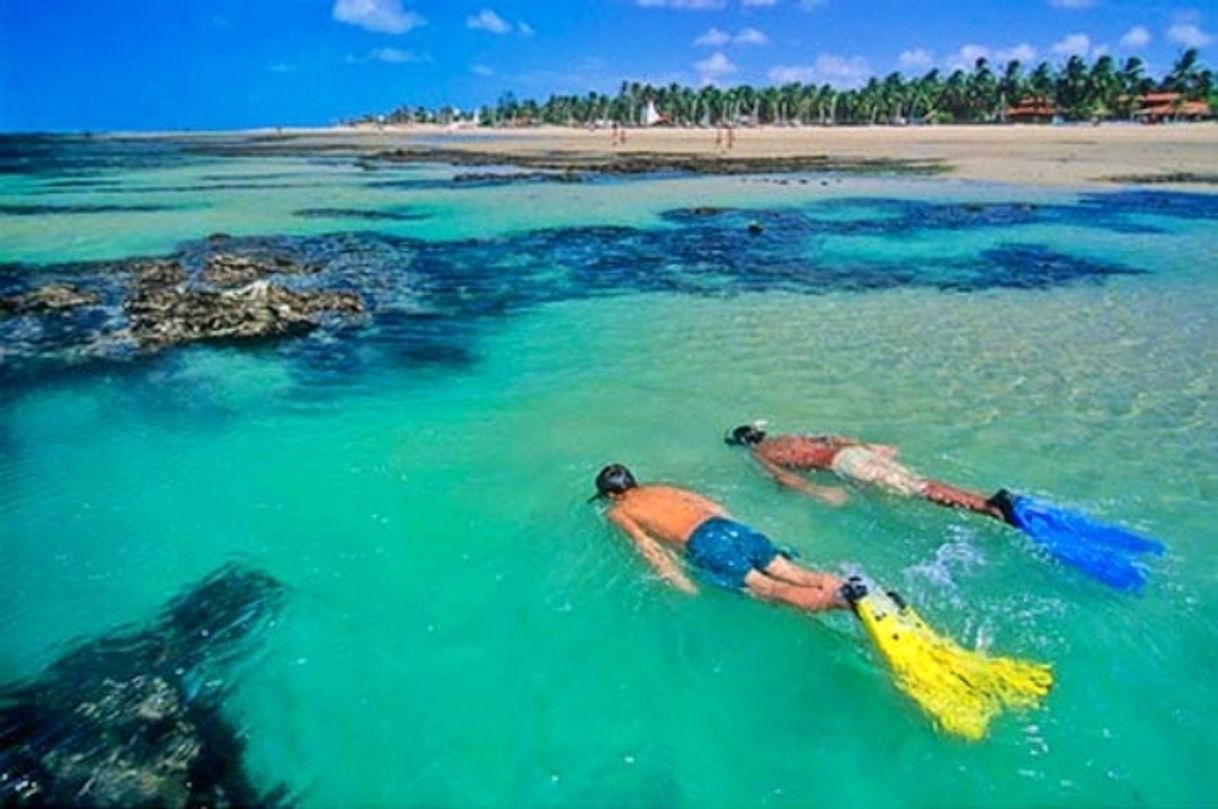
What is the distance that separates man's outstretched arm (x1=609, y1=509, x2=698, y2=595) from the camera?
20.6ft

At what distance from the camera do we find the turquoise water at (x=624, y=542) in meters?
4.83

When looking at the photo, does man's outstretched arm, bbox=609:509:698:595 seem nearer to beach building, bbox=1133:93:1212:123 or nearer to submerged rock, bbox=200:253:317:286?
submerged rock, bbox=200:253:317:286

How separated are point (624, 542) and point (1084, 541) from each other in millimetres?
3669

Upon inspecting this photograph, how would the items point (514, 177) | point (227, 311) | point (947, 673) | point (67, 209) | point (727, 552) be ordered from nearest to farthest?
point (947, 673) → point (727, 552) → point (227, 311) → point (67, 209) → point (514, 177)

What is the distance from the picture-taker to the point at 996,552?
21.8 ft

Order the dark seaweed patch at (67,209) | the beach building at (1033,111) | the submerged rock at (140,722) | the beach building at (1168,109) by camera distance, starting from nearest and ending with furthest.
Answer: the submerged rock at (140,722), the dark seaweed patch at (67,209), the beach building at (1168,109), the beach building at (1033,111)

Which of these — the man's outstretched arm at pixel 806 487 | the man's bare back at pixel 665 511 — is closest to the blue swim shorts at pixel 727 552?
the man's bare back at pixel 665 511

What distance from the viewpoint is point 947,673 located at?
5027mm

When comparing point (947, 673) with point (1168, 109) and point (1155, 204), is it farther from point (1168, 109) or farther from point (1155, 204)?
point (1168, 109)

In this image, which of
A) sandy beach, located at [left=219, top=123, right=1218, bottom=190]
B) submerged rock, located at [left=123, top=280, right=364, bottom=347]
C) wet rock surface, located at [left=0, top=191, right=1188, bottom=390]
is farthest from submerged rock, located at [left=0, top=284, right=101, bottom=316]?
sandy beach, located at [left=219, top=123, right=1218, bottom=190]

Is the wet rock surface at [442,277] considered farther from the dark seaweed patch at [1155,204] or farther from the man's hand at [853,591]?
the man's hand at [853,591]

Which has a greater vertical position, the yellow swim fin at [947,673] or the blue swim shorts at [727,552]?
the blue swim shorts at [727,552]

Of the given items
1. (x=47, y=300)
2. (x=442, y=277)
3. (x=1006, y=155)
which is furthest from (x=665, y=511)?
(x=1006, y=155)

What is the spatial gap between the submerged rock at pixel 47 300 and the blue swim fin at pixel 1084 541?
16.6 m
